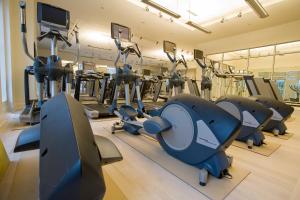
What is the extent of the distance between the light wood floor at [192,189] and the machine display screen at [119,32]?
2.19m

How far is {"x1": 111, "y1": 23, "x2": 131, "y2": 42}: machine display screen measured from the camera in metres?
3.09

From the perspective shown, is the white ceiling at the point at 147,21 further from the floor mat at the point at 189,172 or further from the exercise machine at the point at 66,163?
the exercise machine at the point at 66,163

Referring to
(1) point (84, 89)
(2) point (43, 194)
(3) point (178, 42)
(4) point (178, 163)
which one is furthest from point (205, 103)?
Result: (1) point (84, 89)

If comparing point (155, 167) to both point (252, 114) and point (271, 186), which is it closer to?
point (271, 186)

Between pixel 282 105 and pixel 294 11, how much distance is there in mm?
4599

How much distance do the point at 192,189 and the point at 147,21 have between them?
6519mm

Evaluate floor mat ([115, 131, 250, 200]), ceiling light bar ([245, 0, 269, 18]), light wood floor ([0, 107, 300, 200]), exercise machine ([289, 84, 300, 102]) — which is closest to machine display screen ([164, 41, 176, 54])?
ceiling light bar ([245, 0, 269, 18])

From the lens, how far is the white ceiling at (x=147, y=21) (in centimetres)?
534

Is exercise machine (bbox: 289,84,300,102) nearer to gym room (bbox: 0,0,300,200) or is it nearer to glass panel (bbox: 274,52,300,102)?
glass panel (bbox: 274,52,300,102)

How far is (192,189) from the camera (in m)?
1.30

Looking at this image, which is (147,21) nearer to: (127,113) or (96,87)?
(96,87)

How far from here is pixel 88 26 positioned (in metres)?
7.36

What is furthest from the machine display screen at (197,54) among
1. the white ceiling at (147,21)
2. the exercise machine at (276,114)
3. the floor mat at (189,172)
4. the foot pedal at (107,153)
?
the foot pedal at (107,153)

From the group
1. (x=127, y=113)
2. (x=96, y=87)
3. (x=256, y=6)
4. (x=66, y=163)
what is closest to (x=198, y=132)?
(x=66, y=163)
